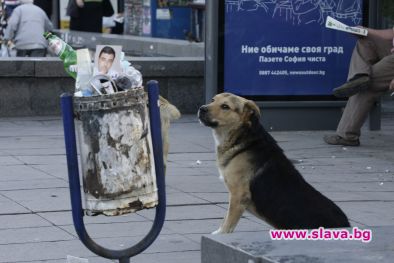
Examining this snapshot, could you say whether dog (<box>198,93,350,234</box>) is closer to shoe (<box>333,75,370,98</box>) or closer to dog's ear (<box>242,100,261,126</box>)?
dog's ear (<box>242,100,261,126</box>)

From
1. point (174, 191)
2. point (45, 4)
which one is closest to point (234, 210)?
point (174, 191)

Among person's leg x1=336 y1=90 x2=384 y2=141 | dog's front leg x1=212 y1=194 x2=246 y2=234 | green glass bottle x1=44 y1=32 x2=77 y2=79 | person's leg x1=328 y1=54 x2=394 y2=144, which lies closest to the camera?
green glass bottle x1=44 y1=32 x2=77 y2=79

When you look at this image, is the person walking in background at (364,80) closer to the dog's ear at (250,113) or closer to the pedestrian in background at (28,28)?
the dog's ear at (250,113)

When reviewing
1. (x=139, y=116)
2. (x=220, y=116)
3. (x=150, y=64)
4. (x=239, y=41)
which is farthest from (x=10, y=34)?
(x=139, y=116)

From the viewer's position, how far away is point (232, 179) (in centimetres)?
682

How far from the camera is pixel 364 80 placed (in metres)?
11.8

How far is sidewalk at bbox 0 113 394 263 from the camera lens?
7.20m

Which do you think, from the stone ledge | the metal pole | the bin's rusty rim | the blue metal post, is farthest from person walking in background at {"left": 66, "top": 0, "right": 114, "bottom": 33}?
the stone ledge

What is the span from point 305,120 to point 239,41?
4.53 ft

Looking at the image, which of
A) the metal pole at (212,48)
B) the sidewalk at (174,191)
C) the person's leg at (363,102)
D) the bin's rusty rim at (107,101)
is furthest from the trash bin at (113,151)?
the metal pole at (212,48)

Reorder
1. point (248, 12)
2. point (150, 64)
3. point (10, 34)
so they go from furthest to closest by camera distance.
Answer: point (10, 34), point (150, 64), point (248, 12)

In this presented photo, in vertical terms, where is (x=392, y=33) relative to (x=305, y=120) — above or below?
above

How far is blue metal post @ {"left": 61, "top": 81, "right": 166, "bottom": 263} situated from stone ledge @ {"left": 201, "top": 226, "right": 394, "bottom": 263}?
0.36 metres

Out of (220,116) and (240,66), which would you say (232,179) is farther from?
(240,66)
